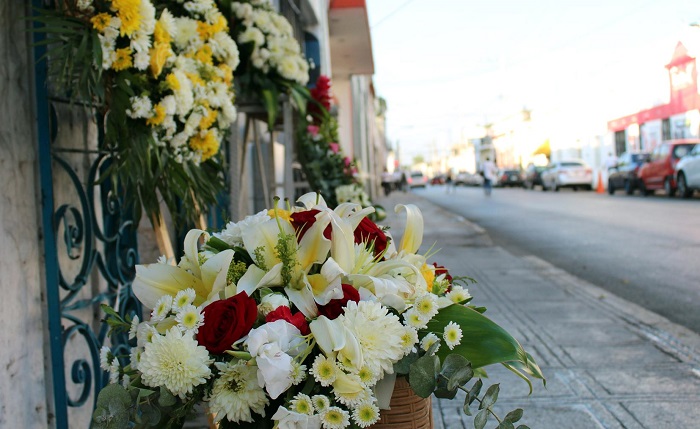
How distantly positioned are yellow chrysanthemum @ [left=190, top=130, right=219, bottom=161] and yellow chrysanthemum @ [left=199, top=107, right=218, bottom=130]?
35 mm

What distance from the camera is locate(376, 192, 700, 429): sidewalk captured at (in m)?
3.09

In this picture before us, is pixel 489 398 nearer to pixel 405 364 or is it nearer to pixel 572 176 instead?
pixel 405 364

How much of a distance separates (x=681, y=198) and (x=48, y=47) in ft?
67.4

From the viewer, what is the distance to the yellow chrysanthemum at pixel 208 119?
279 cm

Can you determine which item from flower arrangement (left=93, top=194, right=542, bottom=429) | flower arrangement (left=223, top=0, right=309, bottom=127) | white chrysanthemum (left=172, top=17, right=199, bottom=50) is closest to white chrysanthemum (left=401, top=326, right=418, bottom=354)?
flower arrangement (left=93, top=194, right=542, bottom=429)

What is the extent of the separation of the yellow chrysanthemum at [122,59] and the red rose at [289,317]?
1.40 meters

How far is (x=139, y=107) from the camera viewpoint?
2422mm

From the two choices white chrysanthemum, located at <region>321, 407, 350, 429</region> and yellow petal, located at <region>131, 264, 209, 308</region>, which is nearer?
white chrysanthemum, located at <region>321, 407, 350, 429</region>

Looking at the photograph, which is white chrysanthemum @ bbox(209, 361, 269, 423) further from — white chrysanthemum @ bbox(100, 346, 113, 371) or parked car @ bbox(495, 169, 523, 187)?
parked car @ bbox(495, 169, 523, 187)

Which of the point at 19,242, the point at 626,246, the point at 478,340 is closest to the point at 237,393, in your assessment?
the point at 478,340

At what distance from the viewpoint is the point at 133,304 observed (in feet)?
10.1

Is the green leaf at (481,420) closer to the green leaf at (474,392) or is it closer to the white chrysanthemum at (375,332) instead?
the green leaf at (474,392)

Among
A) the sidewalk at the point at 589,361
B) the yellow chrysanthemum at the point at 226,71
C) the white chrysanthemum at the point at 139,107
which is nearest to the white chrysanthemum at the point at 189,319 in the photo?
the sidewalk at the point at 589,361

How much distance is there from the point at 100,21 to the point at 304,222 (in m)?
1.30
